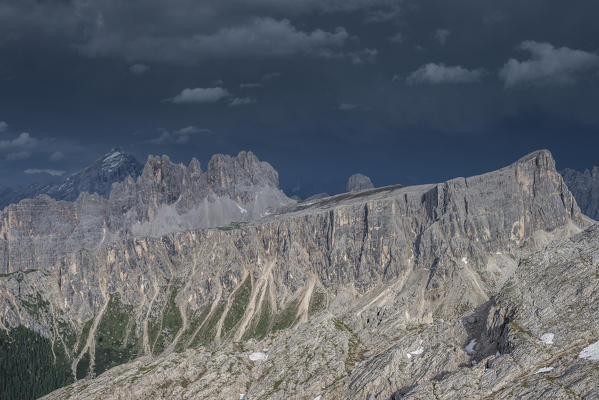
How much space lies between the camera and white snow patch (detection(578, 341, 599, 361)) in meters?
122

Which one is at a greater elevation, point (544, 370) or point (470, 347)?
point (470, 347)

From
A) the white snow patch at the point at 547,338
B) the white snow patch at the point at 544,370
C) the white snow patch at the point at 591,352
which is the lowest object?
the white snow patch at the point at 544,370

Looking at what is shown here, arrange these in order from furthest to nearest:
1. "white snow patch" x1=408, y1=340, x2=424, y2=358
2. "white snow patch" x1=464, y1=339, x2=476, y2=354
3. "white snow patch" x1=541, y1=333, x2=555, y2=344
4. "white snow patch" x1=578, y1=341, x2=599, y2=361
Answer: "white snow patch" x1=408, y1=340, x2=424, y2=358 < "white snow patch" x1=464, y1=339, x2=476, y2=354 < "white snow patch" x1=541, y1=333, x2=555, y2=344 < "white snow patch" x1=578, y1=341, x2=599, y2=361

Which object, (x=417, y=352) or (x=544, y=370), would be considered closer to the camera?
(x=544, y=370)

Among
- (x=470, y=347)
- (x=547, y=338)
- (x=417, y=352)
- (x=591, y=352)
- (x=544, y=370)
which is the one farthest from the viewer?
(x=417, y=352)

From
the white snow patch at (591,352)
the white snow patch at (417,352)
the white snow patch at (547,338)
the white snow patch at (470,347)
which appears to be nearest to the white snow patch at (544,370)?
the white snow patch at (591,352)

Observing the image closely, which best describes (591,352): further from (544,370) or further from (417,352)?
(417,352)

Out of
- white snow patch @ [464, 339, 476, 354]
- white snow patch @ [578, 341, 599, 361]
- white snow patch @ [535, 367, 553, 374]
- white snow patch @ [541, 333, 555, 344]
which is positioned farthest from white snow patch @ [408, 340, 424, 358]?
white snow patch @ [578, 341, 599, 361]

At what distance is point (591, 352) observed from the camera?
124750mm

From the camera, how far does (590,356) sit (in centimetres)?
12306

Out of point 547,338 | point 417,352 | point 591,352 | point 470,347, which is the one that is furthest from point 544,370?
point 417,352

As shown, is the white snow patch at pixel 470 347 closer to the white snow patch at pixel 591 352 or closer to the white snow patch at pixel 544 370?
the white snow patch at pixel 544 370

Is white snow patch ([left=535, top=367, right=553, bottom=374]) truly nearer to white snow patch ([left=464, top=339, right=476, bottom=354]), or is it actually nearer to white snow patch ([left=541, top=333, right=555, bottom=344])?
white snow patch ([left=541, top=333, right=555, bottom=344])

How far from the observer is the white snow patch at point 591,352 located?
401 feet
